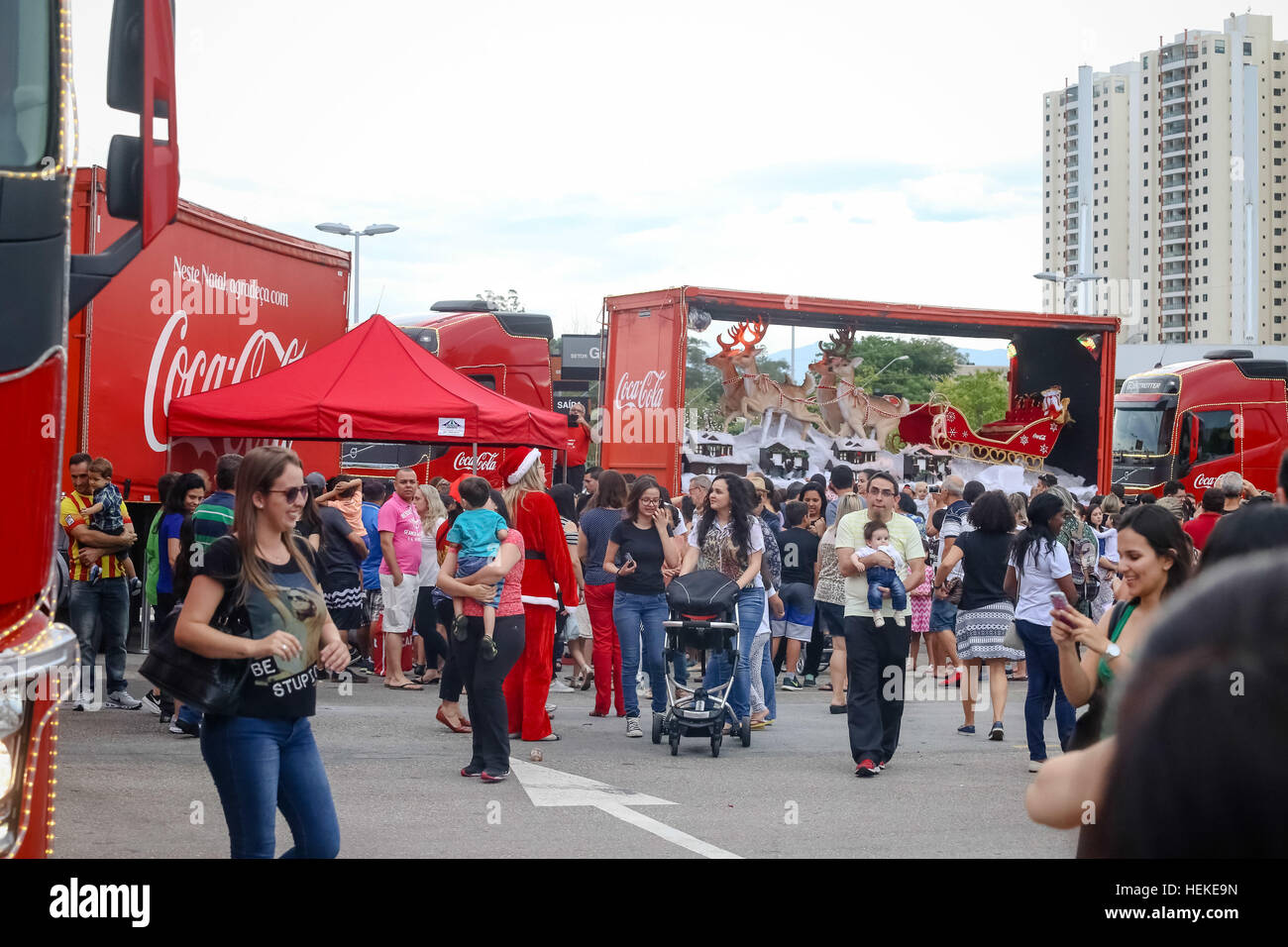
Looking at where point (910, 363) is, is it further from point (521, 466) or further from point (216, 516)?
point (216, 516)

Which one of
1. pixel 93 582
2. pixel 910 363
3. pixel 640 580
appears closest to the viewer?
pixel 93 582

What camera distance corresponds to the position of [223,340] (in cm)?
1366

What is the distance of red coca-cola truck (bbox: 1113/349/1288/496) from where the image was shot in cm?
2473

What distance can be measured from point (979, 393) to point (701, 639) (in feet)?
256

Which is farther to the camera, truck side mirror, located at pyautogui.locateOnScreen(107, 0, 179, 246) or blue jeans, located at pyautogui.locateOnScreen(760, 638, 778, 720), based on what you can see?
blue jeans, located at pyautogui.locateOnScreen(760, 638, 778, 720)

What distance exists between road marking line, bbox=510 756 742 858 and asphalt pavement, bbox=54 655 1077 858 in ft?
0.06

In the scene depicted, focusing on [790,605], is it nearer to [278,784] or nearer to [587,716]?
[587,716]

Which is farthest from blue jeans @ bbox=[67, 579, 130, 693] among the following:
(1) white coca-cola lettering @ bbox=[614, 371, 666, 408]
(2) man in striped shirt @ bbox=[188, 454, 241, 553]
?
(1) white coca-cola lettering @ bbox=[614, 371, 666, 408]

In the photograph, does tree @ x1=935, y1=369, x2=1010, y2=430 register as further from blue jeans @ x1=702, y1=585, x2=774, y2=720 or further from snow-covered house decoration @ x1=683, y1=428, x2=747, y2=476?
blue jeans @ x1=702, y1=585, x2=774, y2=720

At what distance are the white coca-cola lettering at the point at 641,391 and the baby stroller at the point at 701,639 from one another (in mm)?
7649

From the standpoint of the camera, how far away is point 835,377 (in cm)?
2148

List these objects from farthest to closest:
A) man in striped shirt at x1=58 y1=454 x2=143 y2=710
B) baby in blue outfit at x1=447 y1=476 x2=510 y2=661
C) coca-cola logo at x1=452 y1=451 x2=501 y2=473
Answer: coca-cola logo at x1=452 y1=451 x2=501 y2=473 → man in striped shirt at x1=58 y1=454 x2=143 y2=710 → baby in blue outfit at x1=447 y1=476 x2=510 y2=661

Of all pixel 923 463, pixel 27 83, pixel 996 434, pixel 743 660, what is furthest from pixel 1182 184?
pixel 27 83
